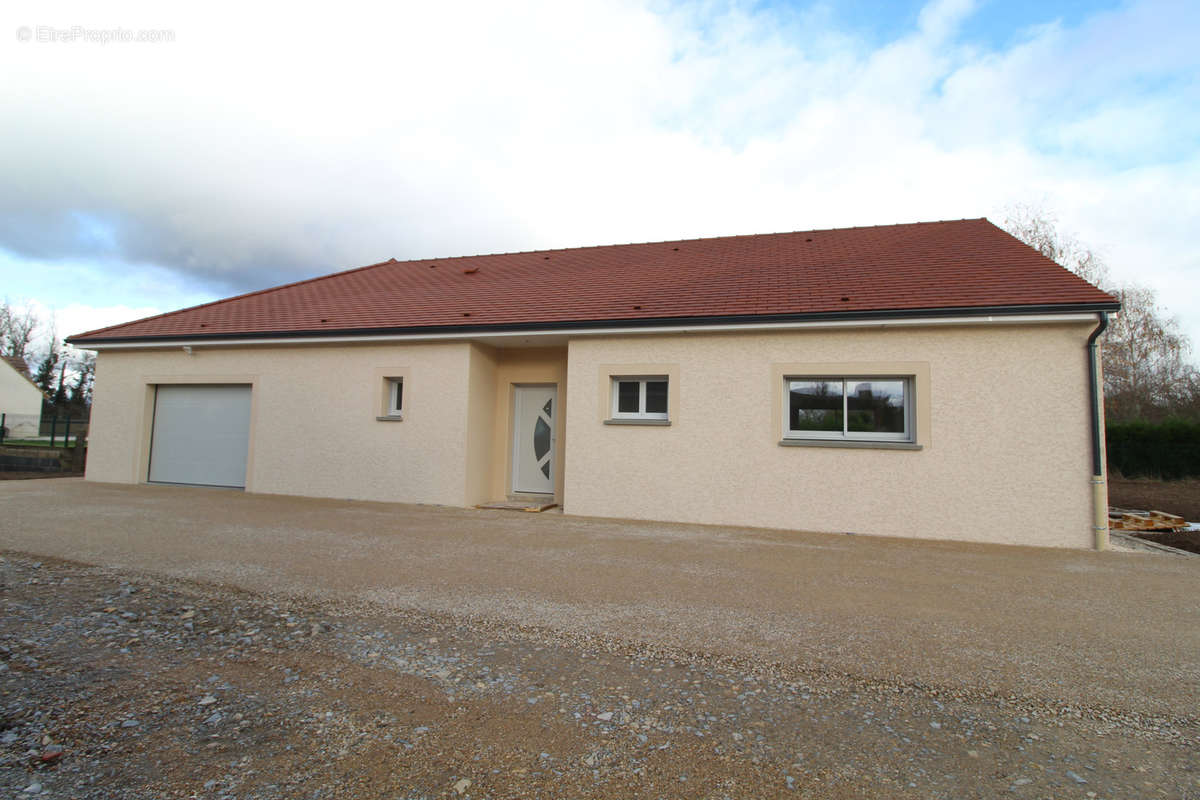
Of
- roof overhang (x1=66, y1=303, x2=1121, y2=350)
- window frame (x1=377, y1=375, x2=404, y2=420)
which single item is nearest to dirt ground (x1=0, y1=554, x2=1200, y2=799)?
roof overhang (x1=66, y1=303, x2=1121, y2=350)

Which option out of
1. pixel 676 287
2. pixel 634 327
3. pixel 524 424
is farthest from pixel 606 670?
pixel 524 424

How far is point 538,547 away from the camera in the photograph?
6539 mm

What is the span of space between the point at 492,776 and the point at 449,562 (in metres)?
3.64

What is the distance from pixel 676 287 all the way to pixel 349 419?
241 inches

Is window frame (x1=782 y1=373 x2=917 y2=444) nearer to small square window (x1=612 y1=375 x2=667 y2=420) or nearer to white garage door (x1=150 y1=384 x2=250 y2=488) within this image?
small square window (x1=612 y1=375 x2=667 y2=420)

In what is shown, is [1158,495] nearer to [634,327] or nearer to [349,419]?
[634,327]

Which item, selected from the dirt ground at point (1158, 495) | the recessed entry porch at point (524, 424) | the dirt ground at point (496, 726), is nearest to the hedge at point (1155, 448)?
the dirt ground at point (1158, 495)

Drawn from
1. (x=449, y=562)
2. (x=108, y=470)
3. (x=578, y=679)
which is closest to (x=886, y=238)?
(x=449, y=562)

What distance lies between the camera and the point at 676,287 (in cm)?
1002

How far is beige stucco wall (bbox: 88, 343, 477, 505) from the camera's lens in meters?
9.86

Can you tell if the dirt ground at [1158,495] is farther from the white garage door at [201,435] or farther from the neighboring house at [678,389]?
the white garage door at [201,435]

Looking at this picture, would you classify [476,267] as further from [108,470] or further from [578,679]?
[578,679]

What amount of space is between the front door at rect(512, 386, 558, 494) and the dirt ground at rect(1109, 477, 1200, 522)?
11.4 m

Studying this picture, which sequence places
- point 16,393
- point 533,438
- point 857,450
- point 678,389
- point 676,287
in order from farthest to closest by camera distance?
point 16,393
point 533,438
point 676,287
point 678,389
point 857,450
